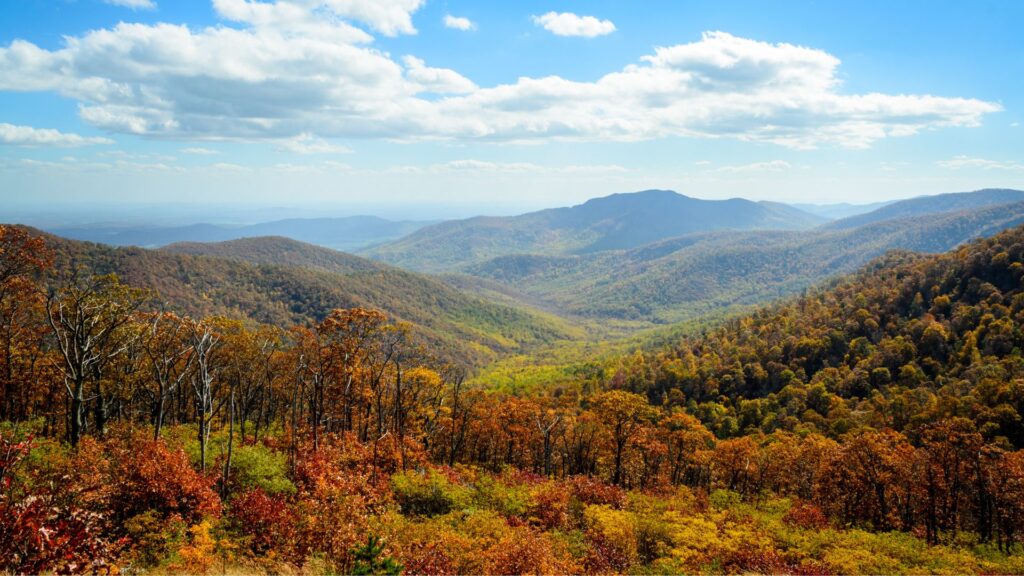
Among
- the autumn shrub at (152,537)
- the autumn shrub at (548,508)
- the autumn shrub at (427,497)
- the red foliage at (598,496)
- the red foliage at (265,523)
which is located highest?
the autumn shrub at (152,537)

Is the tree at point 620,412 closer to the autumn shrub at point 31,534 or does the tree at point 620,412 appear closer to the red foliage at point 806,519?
the red foliage at point 806,519

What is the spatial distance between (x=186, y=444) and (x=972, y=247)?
163628 millimetres

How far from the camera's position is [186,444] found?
1292 inches

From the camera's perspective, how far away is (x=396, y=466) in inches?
1581

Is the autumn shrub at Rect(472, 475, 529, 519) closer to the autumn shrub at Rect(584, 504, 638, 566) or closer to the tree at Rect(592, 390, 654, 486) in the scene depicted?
the autumn shrub at Rect(584, 504, 638, 566)

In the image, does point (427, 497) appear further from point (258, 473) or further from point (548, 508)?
point (258, 473)

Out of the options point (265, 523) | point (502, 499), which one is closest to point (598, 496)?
point (502, 499)

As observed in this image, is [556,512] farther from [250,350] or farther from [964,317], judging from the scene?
[964,317]

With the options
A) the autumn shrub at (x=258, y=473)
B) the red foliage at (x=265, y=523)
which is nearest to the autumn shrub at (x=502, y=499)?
the autumn shrub at (x=258, y=473)

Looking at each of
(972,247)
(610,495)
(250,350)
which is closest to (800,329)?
(972,247)

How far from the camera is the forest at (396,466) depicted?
19906mm

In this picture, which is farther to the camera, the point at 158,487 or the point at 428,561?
the point at 158,487

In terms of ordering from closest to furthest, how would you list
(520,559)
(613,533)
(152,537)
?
(152,537), (520,559), (613,533)

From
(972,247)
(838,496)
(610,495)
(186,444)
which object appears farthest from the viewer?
(972,247)
